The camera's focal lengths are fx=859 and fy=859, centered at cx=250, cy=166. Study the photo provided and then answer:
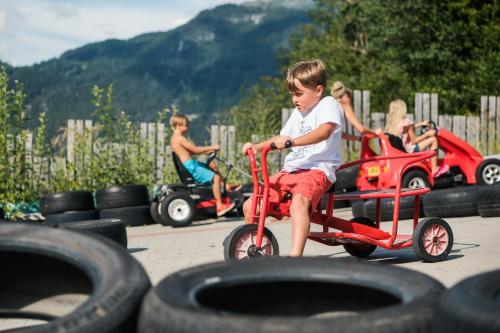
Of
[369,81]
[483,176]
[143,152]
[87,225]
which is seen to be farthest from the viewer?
[369,81]

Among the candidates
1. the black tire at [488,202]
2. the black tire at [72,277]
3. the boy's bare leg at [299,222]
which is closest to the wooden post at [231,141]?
the black tire at [488,202]

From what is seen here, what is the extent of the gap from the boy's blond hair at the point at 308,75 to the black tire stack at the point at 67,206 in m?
5.87

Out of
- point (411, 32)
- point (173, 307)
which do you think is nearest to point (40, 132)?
Result: point (173, 307)

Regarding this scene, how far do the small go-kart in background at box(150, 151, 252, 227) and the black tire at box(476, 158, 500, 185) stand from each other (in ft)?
11.5

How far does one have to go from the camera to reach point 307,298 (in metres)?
3.30

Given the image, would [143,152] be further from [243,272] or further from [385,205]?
[243,272]

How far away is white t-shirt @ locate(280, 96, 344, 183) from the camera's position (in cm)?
615

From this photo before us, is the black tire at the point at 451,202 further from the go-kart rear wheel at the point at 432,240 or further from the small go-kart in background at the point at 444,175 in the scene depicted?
the go-kart rear wheel at the point at 432,240

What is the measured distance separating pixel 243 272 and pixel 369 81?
34.4 metres

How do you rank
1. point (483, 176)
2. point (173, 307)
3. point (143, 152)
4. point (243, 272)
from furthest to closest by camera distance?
point (143, 152)
point (483, 176)
point (243, 272)
point (173, 307)

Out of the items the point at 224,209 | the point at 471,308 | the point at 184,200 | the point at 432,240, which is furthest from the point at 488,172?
the point at 471,308

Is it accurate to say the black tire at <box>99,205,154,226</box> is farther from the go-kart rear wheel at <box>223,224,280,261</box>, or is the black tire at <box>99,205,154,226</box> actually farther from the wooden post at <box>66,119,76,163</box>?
the go-kart rear wheel at <box>223,224,280,261</box>

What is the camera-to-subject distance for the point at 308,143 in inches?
234

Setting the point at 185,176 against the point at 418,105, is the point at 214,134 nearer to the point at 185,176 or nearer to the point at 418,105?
the point at 185,176
